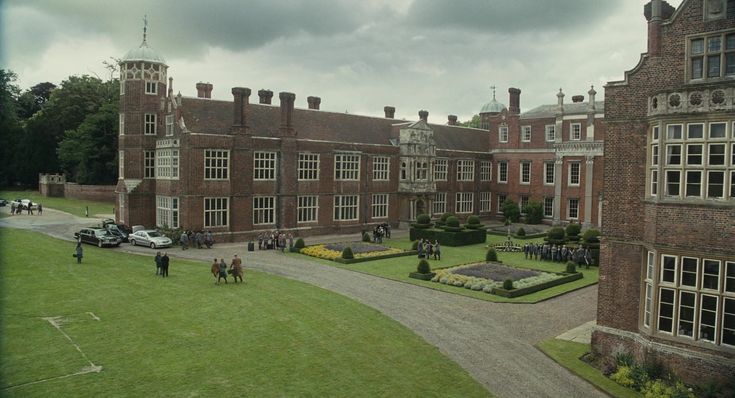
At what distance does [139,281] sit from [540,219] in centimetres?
4005

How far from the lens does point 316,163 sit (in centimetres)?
4331

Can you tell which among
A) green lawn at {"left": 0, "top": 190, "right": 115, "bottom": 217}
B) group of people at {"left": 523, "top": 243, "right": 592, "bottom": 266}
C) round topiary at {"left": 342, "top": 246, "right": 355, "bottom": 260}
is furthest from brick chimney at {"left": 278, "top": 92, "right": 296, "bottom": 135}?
green lawn at {"left": 0, "top": 190, "right": 115, "bottom": 217}

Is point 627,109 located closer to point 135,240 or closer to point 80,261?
point 80,261

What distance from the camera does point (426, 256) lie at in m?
34.2

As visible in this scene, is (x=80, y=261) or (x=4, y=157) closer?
(x=80, y=261)

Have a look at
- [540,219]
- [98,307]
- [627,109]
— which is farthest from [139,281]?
[540,219]

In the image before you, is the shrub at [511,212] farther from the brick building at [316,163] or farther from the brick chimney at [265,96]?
the brick chimney at [265,96]

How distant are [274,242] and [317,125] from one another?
13.5m

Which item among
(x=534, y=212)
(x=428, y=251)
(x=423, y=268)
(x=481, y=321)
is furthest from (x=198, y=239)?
(x=534, y=212)

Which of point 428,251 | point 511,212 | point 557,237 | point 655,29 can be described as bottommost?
point 428,251

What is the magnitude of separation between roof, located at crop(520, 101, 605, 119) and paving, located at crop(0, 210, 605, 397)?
2878cm

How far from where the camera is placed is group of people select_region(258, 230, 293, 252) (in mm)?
35531

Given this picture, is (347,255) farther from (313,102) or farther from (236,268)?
(313,102)

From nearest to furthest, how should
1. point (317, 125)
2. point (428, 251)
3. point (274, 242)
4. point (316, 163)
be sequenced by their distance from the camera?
point (428, 251) < point (274, 242) < point (316, 163) < point (317, 125)
